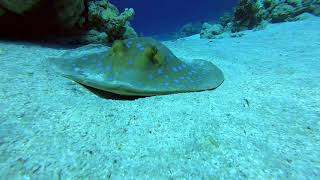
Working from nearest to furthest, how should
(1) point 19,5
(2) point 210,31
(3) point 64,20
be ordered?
(1) point 19,5 → (3) point 64,20 → (2) point 210,31

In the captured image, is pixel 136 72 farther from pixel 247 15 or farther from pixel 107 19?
pixel 247 15

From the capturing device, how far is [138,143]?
6.85ft

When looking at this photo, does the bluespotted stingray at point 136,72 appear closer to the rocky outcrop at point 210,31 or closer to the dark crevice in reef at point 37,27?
the dark crevice in reef at point 37,27

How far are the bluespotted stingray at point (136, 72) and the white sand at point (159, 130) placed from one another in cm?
15

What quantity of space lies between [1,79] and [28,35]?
319 centimetres

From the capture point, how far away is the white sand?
1.70 m

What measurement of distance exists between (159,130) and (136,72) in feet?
3.82

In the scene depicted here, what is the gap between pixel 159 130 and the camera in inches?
91.8

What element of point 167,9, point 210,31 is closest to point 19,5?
point 210,31

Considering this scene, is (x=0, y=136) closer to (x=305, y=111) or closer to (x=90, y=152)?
(x=90, y=152)

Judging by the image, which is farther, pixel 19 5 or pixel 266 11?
pixel 266 11

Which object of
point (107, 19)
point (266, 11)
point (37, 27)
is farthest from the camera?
point (266, 11)

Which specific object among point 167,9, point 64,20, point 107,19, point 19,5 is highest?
point 19,5

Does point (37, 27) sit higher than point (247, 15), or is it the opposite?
point (37, 27)
